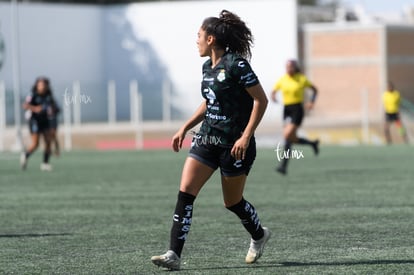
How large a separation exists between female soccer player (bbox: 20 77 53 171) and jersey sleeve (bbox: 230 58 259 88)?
15.0 metres

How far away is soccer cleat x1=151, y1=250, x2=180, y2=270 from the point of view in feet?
27.9

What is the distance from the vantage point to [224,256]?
31.1 feet

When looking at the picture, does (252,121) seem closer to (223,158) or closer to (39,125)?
(223,158)

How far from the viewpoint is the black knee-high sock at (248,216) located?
889cm

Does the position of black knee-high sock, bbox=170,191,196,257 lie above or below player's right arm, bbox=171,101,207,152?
below

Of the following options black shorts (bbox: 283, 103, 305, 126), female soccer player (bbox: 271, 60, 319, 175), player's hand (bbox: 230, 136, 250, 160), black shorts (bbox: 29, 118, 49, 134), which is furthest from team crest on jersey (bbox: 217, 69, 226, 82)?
black shorts (bbox: 29, 118, 49, 134)

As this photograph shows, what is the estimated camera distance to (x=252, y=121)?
841cm

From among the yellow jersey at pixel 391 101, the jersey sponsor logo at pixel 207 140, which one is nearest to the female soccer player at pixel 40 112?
the jersey sponsor logo at pixel 207 140

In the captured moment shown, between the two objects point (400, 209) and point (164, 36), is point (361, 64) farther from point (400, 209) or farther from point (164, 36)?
point (400, 209)

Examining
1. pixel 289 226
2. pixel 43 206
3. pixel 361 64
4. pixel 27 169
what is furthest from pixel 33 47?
pixel 289 226

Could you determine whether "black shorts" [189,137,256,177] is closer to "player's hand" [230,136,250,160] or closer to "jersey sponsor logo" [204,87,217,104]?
"player's hand" [230,136,250,160]

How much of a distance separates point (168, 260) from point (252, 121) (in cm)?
124

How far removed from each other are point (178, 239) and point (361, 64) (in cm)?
4629

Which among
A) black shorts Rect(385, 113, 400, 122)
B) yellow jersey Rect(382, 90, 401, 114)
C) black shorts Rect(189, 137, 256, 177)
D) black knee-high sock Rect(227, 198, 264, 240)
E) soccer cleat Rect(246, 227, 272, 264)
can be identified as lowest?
black shorts Rect(385, 113, 400, 122)
